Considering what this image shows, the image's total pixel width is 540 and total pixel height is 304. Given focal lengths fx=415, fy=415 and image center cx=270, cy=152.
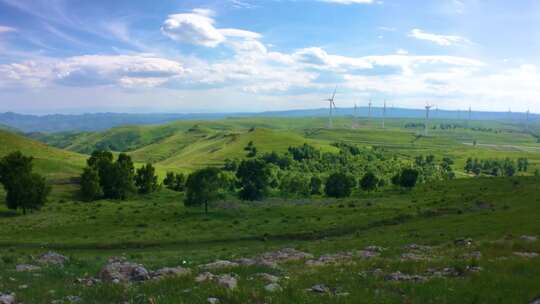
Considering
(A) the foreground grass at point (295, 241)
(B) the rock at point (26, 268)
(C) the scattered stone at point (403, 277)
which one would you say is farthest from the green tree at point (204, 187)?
(C) the scattered stone at point (403, 277)

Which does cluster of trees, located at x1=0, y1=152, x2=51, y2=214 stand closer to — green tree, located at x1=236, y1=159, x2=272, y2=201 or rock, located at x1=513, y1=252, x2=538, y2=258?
green tree, located at x1=236, y1=159, x2=272, y2=201

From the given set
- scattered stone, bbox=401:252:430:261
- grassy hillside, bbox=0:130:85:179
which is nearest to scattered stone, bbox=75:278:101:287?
scattered stone, bbox=401:252:430:261

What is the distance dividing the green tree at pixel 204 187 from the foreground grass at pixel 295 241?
2672 millimetres

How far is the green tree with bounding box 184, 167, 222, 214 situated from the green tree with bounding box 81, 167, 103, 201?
3252 centimetres

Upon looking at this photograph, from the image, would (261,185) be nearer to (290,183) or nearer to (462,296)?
(290,183)

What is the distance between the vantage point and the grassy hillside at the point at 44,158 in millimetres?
134750

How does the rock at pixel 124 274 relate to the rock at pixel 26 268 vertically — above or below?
above

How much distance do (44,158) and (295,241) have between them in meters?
133

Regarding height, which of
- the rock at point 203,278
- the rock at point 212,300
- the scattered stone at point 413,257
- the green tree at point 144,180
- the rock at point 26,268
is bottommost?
the green tree at point 144,180

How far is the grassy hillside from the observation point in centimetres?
13475

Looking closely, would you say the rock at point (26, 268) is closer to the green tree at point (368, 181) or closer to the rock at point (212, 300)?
the rock at point (212, 300)

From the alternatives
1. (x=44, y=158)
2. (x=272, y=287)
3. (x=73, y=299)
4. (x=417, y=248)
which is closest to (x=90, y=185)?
(x=44, y=158)

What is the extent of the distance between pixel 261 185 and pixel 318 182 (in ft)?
135

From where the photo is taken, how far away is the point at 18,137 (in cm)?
18400
